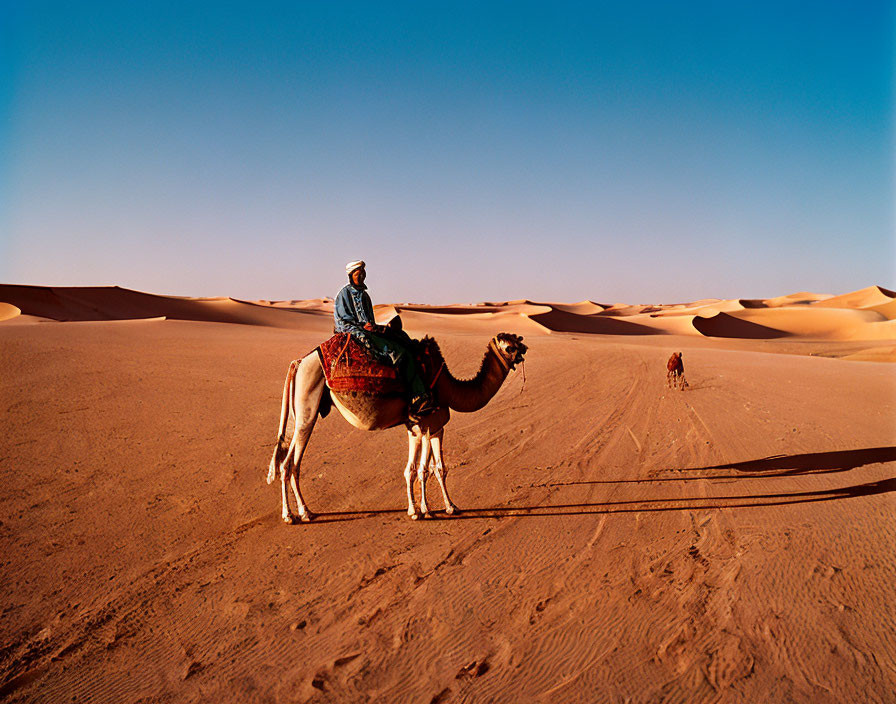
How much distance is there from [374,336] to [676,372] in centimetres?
1180

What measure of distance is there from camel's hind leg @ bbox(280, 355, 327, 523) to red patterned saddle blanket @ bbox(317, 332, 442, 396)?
0.67 feet

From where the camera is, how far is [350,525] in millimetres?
6363

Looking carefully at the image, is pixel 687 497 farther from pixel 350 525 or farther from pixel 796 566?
pixel 350 525

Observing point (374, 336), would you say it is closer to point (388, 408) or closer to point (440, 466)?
point (388, 408)

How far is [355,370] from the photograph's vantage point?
6180mm

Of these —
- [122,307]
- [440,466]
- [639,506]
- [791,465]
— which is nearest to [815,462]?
[791,465]

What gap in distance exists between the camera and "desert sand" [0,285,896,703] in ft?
12.2

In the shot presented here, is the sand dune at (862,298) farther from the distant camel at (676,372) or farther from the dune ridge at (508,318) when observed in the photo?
the distant camel at (676,372)

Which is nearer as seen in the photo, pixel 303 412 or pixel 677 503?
pixel 303 412

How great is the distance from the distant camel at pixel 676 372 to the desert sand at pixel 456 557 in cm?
291

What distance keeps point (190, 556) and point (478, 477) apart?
156 inches

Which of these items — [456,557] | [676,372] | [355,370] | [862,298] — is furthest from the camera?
[862,298]

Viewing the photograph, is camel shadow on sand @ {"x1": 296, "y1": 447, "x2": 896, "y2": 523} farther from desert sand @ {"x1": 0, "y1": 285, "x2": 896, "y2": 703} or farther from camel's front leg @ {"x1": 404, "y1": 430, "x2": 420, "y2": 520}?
camel's front leg @ {"x1": 404, "y1": 430, "x2": 420, "y2": 520}

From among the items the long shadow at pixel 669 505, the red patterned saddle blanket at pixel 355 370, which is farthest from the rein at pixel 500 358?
the long shadow at pixel 669 505
